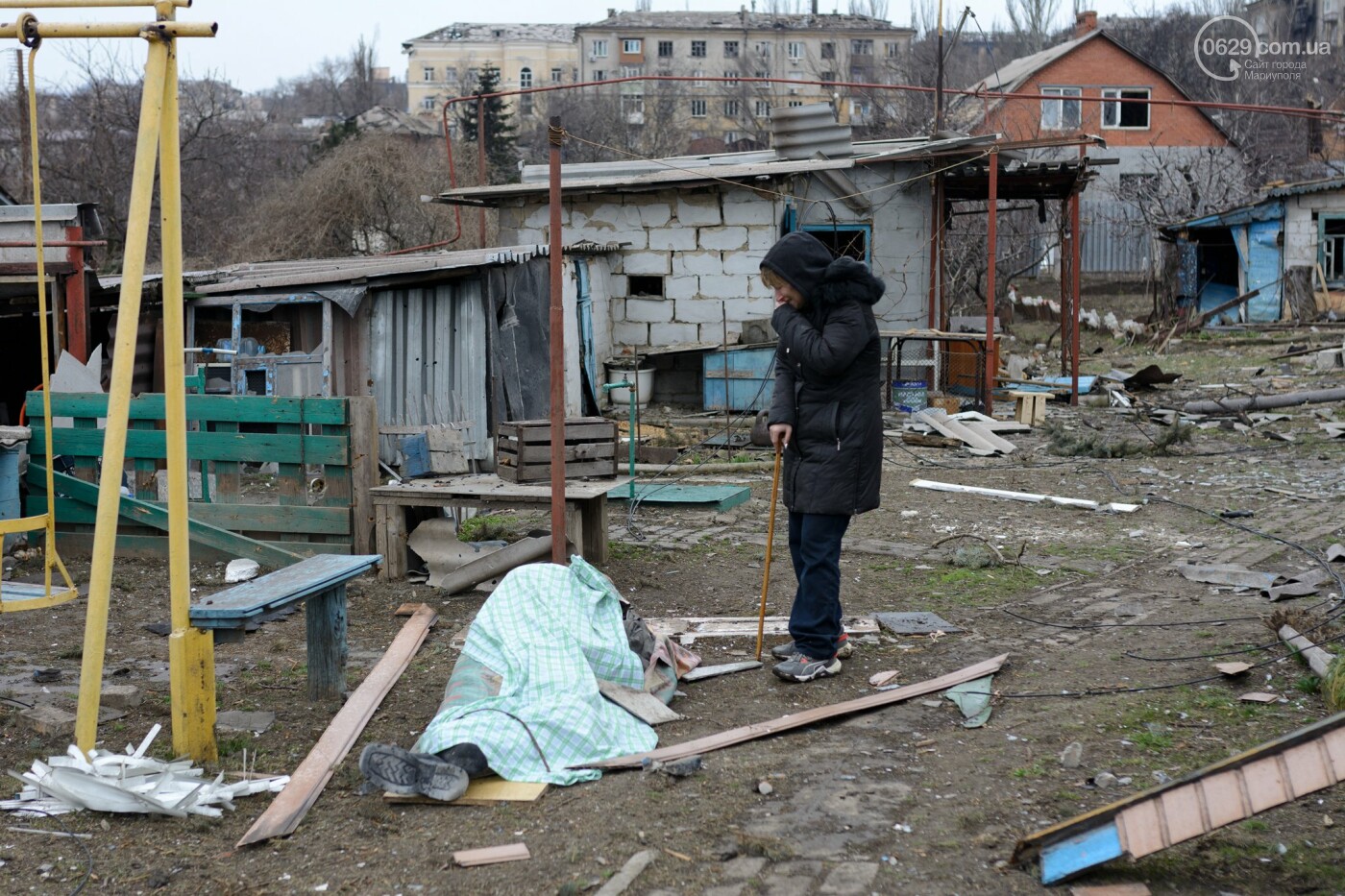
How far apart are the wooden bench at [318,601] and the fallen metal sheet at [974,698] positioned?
257cm

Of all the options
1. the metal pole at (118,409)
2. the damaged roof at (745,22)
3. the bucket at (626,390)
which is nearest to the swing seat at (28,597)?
the metal pole at (118,409)

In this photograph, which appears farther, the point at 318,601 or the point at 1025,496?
the point at 1025,496

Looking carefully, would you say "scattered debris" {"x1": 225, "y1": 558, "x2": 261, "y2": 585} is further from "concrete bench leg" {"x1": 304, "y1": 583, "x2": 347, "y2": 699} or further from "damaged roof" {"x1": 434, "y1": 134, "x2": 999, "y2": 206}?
Answer: "damaged roof" {"x1": 434, "y1": 134, "x2": 999, "y2": 206}

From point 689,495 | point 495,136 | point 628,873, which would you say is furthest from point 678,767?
point 495,136

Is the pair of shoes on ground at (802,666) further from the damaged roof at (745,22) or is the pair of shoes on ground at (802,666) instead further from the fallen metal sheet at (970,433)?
the damaged roof at (745,22)

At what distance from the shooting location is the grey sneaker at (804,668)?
17.6 ft

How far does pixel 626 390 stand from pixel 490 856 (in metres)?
13.3

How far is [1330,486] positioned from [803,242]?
24.1 ft

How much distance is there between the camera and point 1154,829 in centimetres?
312

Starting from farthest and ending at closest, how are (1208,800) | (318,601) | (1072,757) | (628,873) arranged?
(318,601) < (1072,757) < (628,873) < (1208,800)

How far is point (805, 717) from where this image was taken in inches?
187

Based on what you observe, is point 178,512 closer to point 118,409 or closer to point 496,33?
point 118,409

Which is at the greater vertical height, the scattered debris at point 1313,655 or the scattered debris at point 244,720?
the scattered debris at point 1313,655

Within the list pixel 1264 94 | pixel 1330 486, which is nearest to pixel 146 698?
pixel 1330 486
